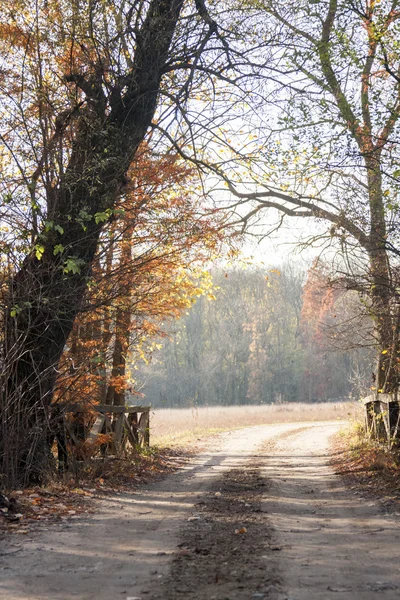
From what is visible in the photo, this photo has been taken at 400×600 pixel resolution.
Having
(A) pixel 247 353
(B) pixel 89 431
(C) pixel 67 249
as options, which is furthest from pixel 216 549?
(A) pixel 247 353

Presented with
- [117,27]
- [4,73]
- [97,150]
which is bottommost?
[97,150]

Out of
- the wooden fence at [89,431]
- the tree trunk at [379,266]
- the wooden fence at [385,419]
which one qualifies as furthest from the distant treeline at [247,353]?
the tree trunk at [379,266]

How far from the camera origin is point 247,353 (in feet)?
214

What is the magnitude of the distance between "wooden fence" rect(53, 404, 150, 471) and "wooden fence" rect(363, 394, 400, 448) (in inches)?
209

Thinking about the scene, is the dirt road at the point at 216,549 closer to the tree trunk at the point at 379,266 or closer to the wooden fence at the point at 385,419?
the wooden fence at the point at 385,419

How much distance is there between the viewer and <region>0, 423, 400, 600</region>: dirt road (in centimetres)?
444

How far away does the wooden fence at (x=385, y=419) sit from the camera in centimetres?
1253

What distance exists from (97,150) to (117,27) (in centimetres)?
199

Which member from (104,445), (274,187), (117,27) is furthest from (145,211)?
(274,187)

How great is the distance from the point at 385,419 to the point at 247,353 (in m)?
52.0

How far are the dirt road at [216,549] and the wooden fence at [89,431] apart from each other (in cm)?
168

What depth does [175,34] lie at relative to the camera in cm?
1059

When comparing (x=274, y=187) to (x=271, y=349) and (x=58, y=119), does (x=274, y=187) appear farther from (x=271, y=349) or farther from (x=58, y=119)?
(x=271, y=349)

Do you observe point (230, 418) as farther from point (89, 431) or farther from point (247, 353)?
point (247, 353)
